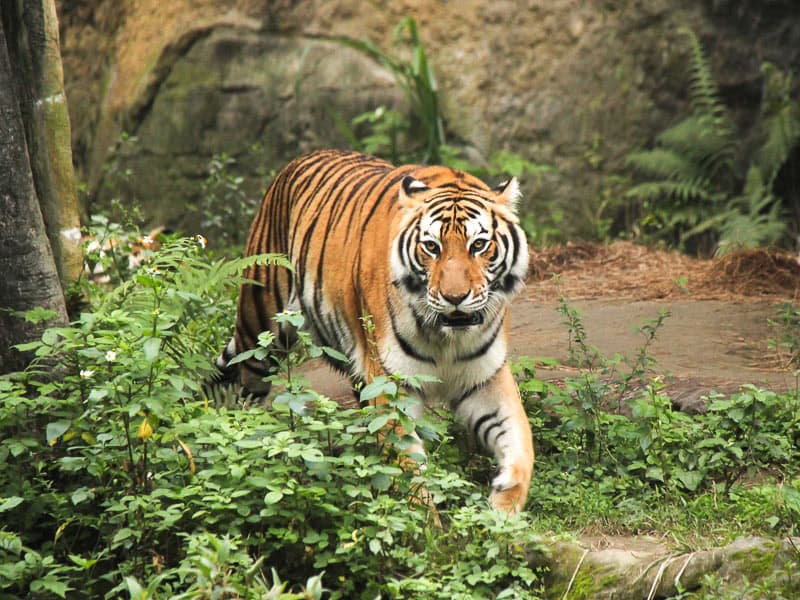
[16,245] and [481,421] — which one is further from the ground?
[16,245]

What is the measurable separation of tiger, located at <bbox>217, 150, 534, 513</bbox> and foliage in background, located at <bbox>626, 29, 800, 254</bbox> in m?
4.51

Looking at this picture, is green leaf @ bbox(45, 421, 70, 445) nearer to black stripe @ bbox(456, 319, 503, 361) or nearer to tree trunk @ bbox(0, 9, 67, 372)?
tree trunk @ bbox(0, 9, 67, 372)

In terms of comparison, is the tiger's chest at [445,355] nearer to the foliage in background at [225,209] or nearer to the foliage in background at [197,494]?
the foliage in background at [197,494]

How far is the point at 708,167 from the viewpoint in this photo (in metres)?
9.30

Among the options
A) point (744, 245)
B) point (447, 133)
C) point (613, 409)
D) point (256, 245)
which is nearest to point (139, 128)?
point (447, 133)

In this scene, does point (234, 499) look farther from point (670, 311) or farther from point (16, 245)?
point (670, 311)

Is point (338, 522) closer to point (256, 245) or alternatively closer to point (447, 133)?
point (256, 245)

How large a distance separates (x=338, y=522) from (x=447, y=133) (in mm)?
6325

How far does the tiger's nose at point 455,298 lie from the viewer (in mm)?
4207

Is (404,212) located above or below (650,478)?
above

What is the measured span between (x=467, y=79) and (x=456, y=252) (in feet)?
17.7

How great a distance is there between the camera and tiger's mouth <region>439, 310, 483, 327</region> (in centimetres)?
428

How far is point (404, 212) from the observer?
182 inches

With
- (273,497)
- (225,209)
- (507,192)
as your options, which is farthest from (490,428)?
(225,209)
